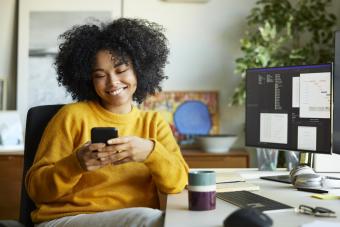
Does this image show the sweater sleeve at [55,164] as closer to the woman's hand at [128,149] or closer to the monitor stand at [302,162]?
the woman's hand at [128,149]

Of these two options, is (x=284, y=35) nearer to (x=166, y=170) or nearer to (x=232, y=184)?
(x=232, y=184)

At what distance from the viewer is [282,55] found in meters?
3.47

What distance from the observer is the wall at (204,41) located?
12.1 ft

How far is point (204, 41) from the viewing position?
3.72 m

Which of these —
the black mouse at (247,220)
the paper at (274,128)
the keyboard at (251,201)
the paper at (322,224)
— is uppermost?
the paper at (274,128)

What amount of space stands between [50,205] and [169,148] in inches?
17.3

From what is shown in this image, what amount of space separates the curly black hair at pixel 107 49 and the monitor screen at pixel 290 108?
1.38 feet

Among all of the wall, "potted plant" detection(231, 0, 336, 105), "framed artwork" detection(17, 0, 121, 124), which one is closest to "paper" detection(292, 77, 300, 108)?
"potted plant" detection(231, 0, 336, 105)

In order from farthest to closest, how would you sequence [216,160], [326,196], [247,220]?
1. [216,160]
2. [326,196]
3. [247,220]

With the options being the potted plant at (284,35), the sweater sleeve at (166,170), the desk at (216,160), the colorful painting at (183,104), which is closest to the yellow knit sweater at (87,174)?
the sweater sleeve at (166,170)

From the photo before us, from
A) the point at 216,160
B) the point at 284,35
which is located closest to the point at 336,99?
the point at 216,160

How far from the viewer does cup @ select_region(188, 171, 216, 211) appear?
129cm

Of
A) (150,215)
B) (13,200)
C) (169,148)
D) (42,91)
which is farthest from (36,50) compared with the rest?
(150,215)

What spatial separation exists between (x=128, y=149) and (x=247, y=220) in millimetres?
509
